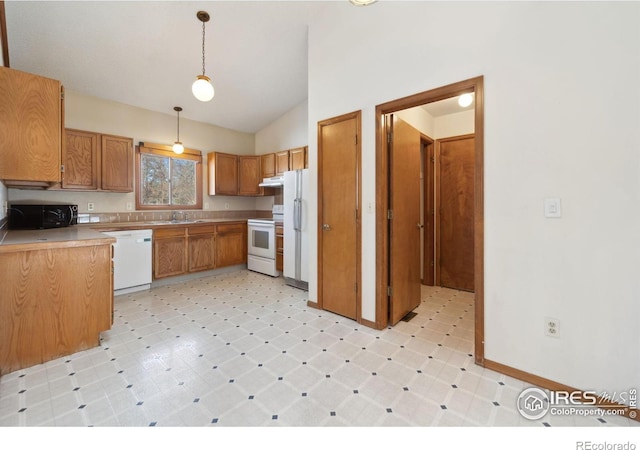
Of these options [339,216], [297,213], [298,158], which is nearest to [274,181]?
[298,158]

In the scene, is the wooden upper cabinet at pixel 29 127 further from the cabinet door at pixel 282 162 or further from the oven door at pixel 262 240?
the cabinet door at pixel 282 162

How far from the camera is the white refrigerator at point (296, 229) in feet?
12.5

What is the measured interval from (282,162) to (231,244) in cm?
175

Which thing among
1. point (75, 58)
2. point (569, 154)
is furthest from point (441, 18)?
point (75, 58)

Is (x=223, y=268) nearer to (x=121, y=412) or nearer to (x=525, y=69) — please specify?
(x=121, y=412)

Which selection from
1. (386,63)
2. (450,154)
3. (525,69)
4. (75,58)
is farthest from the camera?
(450,154)

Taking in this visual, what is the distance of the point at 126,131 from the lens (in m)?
4.19

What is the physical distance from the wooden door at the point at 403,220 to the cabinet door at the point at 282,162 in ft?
7.95

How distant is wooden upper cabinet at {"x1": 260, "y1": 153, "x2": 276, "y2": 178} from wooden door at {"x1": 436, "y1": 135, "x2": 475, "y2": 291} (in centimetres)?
285

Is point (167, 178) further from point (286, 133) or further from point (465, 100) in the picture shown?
point (465, 100)

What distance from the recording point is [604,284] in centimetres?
158

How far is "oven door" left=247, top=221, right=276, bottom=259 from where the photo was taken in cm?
453

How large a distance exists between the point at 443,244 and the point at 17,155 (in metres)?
4.65
